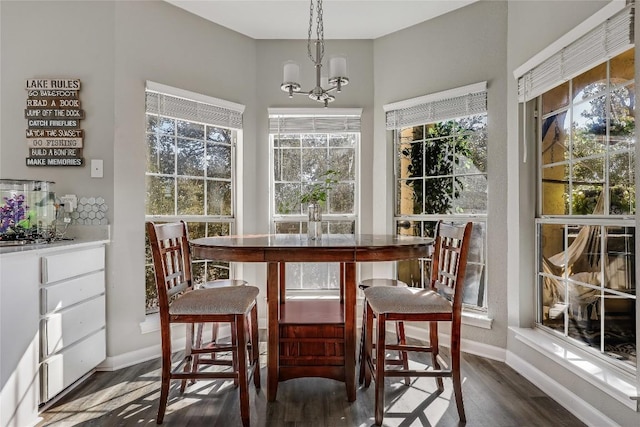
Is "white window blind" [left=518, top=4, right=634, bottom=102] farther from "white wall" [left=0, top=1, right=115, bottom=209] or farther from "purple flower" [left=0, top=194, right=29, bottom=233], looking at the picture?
"purple flower" [left=0, top=194, right=29, bottom=233]

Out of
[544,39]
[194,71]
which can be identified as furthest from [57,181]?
[544,39]

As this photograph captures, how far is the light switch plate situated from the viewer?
2658 mm

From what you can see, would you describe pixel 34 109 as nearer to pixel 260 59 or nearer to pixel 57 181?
pixel 57 181

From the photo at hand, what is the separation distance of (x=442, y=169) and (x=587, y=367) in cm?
178

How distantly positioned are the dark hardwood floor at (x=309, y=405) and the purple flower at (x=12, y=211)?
1080 millimetres

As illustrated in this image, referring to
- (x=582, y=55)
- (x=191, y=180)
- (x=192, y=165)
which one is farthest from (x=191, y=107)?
(x=582, y=55)

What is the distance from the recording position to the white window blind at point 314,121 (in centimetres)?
357

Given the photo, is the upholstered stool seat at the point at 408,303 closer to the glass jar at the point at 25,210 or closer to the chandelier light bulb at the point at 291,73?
the chandelier light bulb at the point at 291,73

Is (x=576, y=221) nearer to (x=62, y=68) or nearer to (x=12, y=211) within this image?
(x=12, y=211)

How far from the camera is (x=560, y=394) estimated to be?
2.15 meters

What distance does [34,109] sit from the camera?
2.62 m

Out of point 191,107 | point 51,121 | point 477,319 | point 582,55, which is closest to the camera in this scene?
point 582,55

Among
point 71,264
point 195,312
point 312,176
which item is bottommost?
point 195,312

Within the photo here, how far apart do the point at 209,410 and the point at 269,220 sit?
1.87 m
